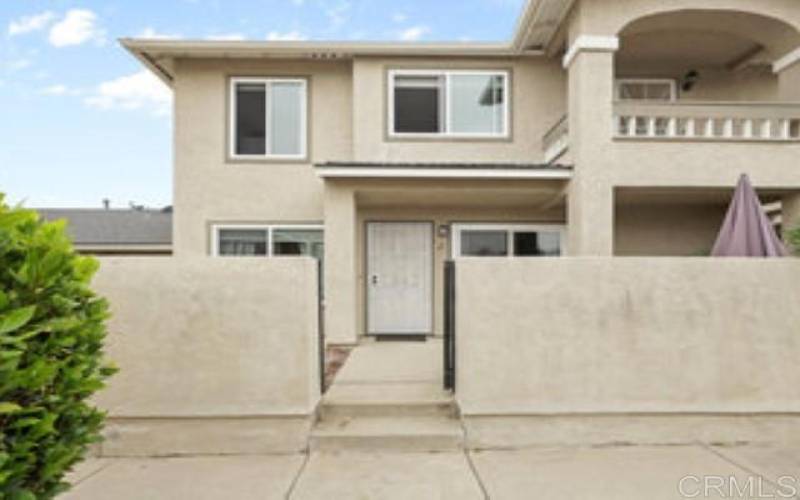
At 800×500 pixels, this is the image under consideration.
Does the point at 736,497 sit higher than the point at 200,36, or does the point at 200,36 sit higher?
the point at 200,36

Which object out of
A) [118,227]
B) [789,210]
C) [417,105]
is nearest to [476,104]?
[417,105]

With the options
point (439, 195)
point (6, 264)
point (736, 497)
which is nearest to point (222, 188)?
point (439, 195)

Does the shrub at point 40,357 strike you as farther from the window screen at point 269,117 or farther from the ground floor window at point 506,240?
the ground floor window at point 506,240

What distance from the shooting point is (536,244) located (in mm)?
12883

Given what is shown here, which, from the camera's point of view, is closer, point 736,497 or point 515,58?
point 736,497

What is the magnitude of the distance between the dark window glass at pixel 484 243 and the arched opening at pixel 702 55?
163 inches

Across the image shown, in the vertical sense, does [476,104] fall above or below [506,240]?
above

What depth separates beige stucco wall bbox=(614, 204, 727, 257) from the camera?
1276 centimetres

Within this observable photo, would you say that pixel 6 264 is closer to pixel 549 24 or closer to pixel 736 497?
pixel 736 497

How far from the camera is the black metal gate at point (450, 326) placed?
21.8ft

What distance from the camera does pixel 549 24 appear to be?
441 inches

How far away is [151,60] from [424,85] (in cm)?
592

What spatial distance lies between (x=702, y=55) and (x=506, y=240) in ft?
18.3

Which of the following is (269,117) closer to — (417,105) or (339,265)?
(417,105)
